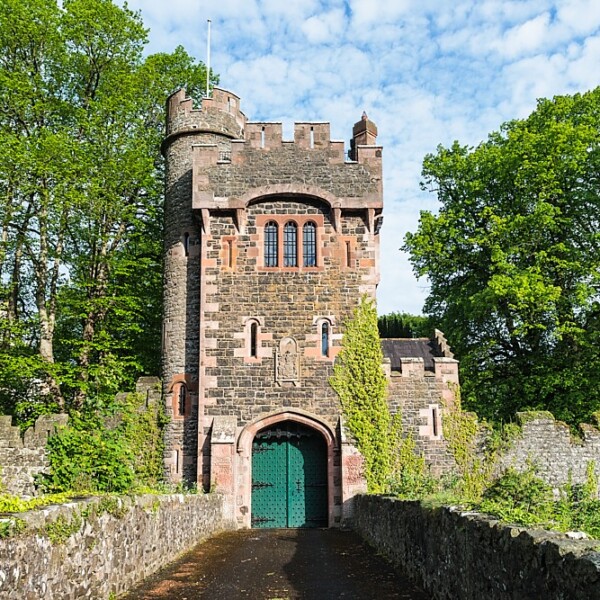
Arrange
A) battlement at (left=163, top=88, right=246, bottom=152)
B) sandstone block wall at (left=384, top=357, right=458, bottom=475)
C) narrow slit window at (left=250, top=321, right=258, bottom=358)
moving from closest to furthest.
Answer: narrow slit window at (left=250, top=321, right=258, bottom=358) → sandstone block wall at (left=384, top=357, right=458, bottom=475) → battlement at (left=163, top=88, right=246, bottom=152)

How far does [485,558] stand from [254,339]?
13.1 m

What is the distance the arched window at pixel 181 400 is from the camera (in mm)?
18578

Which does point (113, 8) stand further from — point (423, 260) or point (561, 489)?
point (561, 489)

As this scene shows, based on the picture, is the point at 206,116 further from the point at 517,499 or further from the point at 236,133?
the point at 517,499

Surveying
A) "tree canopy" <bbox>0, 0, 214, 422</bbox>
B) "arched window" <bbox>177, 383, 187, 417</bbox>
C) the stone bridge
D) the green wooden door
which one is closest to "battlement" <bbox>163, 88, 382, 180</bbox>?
"tree canopy" <bbox>0, 0, 214, 422</bbox>

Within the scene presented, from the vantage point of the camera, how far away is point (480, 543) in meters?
5.58

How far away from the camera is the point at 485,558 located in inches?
214

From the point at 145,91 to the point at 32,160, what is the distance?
6536 mm

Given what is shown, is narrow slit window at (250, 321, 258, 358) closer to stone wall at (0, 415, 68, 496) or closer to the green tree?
stone wall at (0, 415, 68, 496)

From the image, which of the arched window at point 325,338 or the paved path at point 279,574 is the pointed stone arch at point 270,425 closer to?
the arched window at point 325,338

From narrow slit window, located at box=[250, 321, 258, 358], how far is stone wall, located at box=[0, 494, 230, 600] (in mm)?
7521

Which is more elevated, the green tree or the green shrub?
the green tree

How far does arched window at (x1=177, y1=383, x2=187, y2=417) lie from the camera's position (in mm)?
18578

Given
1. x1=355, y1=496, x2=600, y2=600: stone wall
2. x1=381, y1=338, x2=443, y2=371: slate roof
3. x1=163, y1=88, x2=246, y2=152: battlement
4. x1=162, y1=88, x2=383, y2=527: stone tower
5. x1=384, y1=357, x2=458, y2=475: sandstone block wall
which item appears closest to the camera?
x1=355, y1=496, x2=600, y2=600: stone wall
